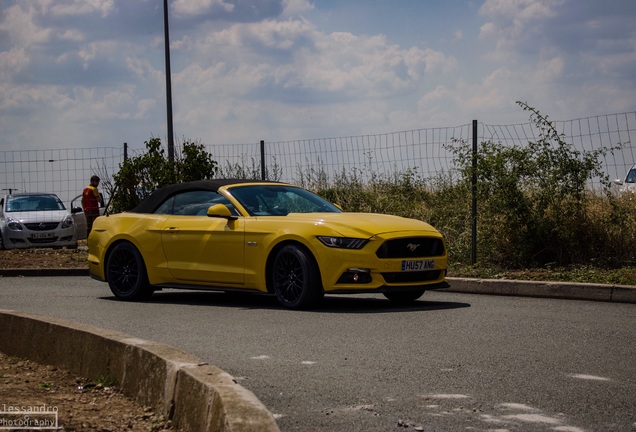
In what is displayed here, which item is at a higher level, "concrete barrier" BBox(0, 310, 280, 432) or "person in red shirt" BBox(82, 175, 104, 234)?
"person in red shirt" BBox(82, 175, 104, 234)

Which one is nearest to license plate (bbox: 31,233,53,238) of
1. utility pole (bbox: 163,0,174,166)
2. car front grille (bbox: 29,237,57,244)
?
car front grille (bbox: 29,237,57,244)

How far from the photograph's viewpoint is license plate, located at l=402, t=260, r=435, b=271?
448 inches

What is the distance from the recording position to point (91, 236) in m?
13.6

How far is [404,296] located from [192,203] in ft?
9.13

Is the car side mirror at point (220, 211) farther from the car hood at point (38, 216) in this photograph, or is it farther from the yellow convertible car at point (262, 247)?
the car hood at point (38, 216)

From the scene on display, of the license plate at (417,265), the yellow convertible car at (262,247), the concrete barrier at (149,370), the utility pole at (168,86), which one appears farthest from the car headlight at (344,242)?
the utility pole at (168,86)

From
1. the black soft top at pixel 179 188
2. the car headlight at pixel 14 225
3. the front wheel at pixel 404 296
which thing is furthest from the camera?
the car headlight at pixel 14 225

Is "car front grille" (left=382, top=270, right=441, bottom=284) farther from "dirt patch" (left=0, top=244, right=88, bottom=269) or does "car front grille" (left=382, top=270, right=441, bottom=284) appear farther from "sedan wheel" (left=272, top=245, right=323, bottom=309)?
"dirt patch" (left=0, top=244, right=88, bottom=269)

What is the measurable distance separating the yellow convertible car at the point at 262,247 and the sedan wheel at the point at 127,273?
0.01 m

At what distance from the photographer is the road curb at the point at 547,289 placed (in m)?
12.5

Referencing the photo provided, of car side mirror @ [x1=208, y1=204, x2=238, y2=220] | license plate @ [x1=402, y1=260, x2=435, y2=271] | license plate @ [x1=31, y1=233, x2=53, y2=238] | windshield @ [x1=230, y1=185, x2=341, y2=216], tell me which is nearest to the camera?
license plate @ [x1=402, y1=260, x2=435, y2=271]

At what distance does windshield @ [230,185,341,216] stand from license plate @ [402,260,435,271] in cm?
154

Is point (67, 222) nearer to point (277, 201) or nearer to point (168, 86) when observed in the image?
point (168, 86)

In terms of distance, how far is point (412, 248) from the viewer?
1149 cm
